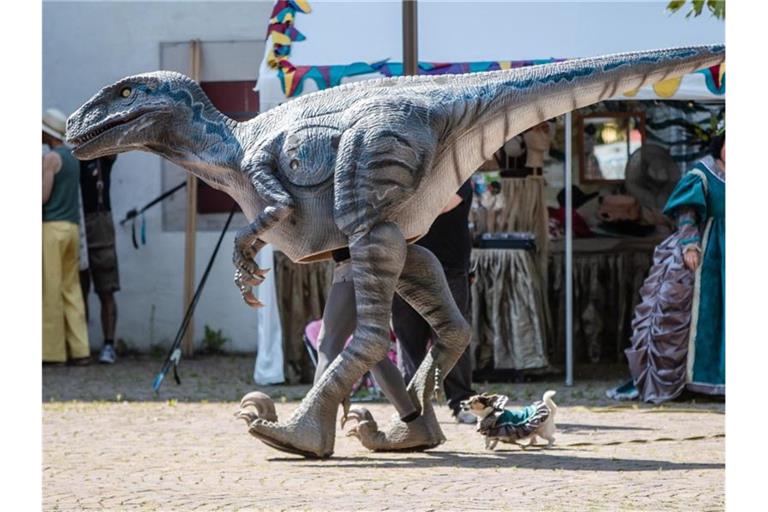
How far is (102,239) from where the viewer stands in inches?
562

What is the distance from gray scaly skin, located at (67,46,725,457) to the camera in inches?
268

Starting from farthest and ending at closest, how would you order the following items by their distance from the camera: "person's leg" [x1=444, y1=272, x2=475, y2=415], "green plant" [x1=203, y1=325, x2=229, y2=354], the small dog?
"green plant" [x1=203, y1=325, x2=229, y2=354] < "person's leg" [x1=444, y1=272, x2=475, y2=415] < the small dog

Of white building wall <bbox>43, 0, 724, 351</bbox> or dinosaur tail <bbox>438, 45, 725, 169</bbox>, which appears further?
white building wall <bbox>43, 0, 724, 351</bbox>

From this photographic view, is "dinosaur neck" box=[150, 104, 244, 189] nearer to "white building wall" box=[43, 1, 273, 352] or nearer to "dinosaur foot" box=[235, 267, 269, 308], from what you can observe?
"dinosaur foot" box=[235, 267, 269, 308]

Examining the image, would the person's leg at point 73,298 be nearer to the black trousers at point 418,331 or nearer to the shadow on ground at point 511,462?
the black trousers at point 418,331

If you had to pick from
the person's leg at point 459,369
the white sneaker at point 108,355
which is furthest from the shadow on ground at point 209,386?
the person's leg at point 459,369

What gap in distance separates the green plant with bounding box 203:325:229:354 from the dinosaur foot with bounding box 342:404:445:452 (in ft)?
24.2

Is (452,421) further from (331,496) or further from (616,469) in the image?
(331,496)

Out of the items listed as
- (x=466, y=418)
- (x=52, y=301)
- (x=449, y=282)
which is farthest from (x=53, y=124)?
(x=466, y=418)

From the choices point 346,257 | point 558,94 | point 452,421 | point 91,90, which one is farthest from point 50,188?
point 558,94

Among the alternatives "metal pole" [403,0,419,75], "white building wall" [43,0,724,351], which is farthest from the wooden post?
Answer: "metal pole" [403,0,419,75]

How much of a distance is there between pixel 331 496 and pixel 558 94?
7.22ft

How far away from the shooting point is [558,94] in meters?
6.86

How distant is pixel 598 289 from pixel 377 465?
646cm
